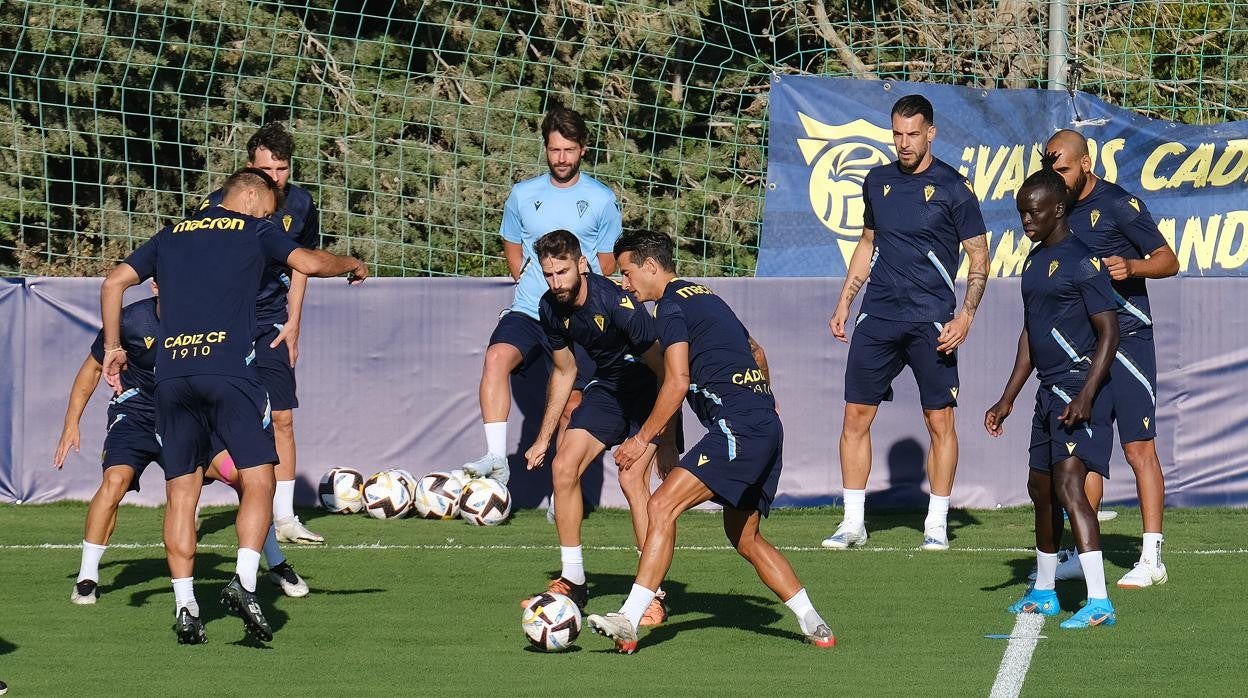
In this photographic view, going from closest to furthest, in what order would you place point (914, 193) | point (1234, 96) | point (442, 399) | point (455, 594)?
point (455, 594) < point (914, 193) < point (442, 399) < point (1234, 96)

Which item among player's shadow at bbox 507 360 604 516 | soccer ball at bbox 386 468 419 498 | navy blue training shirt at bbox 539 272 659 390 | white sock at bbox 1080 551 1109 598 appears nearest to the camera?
white sock at bbox 1080 551 1109 598

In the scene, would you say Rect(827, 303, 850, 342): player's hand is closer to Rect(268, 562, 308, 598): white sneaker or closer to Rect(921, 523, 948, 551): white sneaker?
Rect(921, 523, 948, 551): white sneaker

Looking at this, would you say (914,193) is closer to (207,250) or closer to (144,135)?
(207,250)

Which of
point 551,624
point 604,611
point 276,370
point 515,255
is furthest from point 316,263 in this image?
point 515,255

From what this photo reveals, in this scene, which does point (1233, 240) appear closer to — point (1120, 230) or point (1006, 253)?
point (1006, 253)

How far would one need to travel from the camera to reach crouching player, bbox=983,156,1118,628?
7609 millimetres

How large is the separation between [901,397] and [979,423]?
0.56 m

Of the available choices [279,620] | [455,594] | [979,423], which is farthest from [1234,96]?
[279,620]

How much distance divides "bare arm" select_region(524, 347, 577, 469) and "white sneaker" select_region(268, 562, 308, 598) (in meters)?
1.28

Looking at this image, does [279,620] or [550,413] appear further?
[550,413]

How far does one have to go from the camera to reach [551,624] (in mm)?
7055

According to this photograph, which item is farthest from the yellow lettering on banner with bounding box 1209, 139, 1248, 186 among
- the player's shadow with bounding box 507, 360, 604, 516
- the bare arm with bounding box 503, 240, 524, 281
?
the bare arm with bounding box 503, 240, 524, 281

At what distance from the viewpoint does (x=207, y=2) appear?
1623 cm

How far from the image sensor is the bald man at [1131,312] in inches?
335
